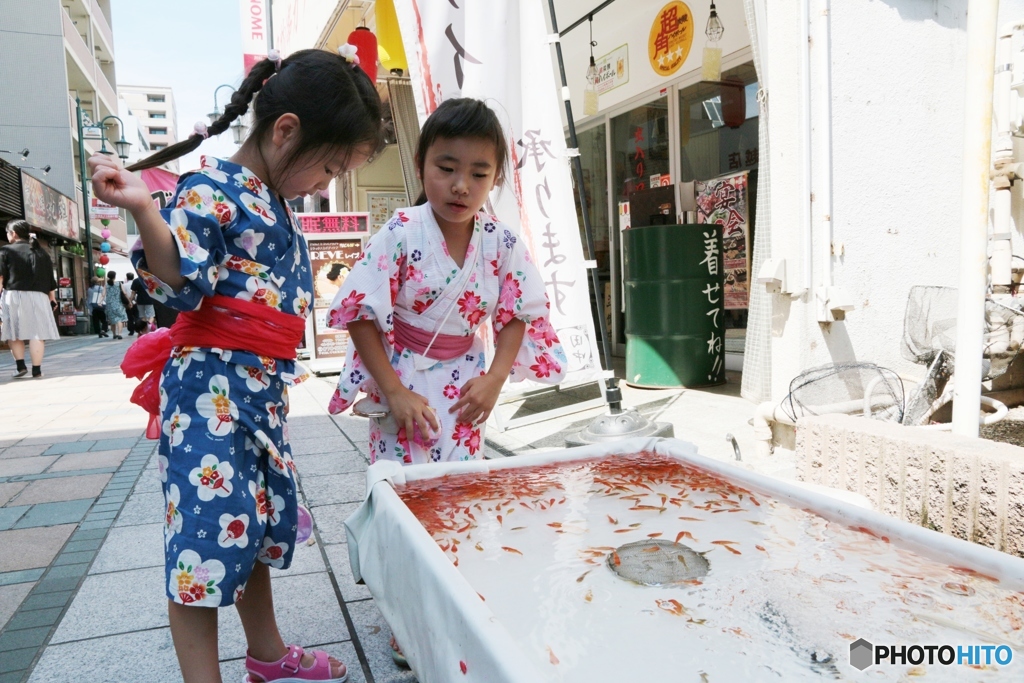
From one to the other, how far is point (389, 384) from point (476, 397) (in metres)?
0.25

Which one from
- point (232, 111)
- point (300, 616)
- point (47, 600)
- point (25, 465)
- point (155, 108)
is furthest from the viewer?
point (155, 108)

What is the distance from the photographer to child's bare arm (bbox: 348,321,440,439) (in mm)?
1799

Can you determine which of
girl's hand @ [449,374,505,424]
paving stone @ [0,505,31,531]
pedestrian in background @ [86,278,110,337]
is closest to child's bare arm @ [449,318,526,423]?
girl's hand @ [449,374,505,424]

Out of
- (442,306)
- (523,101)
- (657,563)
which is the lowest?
(657,563)

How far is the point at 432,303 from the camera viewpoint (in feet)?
6.29

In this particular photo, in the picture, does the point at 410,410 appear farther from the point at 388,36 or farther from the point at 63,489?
the point at 388,36

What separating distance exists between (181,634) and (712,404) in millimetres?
4238

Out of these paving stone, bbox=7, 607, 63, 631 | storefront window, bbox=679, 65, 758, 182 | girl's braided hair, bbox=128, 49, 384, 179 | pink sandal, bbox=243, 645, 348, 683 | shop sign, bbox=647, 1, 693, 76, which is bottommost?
paving stone, bbox=7, 607, 63, 631

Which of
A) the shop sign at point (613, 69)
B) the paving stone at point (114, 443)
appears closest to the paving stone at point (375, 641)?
the paving stone at point (114, 443)

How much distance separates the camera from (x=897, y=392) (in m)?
3.87

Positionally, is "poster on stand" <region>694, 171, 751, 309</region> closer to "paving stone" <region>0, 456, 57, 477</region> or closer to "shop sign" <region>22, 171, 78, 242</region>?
"paving stone" <region>0, 456, 57, 477</region>

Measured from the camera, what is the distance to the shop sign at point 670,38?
668 centimetres

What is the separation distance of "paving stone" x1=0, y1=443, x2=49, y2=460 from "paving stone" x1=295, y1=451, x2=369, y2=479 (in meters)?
1.90

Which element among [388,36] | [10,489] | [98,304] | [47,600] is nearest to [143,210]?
[47,600]
